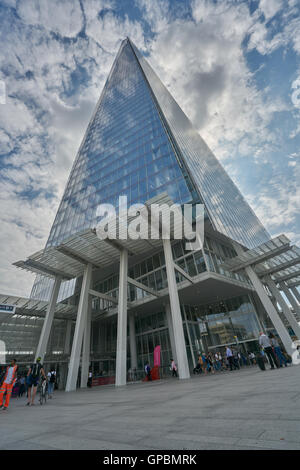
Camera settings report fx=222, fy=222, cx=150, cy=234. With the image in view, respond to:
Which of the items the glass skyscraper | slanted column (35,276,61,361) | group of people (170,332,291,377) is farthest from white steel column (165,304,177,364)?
slanted column (35,276,61,361)

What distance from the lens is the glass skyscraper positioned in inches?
1040

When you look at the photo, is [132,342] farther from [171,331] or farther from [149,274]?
[149,274]

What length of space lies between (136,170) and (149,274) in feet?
47.8

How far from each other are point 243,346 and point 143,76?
5142 centimetres

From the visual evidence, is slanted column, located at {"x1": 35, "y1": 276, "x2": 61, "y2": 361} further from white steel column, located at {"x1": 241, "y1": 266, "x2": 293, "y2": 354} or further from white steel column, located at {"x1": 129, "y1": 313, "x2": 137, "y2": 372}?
white steel column, located at {"x1": 241, "y1": 266, "x2": 293, "y2": 354}

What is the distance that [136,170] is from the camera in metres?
31.3

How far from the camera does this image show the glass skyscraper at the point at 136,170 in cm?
2642

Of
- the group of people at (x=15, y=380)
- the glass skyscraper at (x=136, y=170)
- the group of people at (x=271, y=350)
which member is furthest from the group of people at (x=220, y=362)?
the group of people at (x=15, y=380)

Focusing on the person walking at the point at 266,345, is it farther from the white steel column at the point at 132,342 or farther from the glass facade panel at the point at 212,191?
the white steel column at the point at 132,342

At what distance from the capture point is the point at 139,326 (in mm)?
31188

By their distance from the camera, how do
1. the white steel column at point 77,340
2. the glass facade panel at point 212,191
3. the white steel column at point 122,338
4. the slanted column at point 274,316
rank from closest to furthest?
the white steel column at point 122,338
the slanted column at point 274,316
the white steel column at point 77,340
the glass facade panel at point 212,191

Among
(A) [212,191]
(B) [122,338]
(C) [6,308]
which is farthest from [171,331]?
(A) [212,191]

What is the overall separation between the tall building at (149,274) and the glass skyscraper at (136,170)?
0.21 metres
